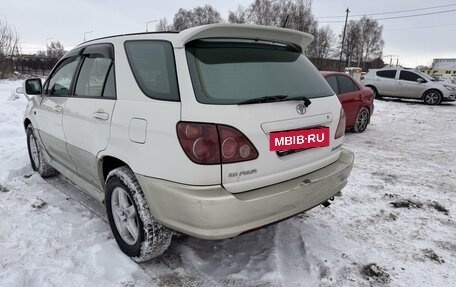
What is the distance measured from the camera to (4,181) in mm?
4270

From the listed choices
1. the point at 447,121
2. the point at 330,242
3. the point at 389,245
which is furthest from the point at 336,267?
the point at 447,121

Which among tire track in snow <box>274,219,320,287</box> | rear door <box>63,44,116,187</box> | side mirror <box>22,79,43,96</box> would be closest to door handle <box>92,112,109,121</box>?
rear door <box>63,44,116,187</box>

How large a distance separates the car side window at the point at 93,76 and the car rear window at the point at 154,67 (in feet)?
1.08

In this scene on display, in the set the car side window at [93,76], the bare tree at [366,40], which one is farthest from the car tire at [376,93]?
the bare tree at [366,40]

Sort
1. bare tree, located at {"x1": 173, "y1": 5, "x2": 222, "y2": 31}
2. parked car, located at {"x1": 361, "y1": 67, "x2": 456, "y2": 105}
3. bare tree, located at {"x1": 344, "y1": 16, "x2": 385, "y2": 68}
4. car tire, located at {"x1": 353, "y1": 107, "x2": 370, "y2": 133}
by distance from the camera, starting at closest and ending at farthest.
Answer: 1. car tire, located at {"x1": 353, "y1": 107, "x2": 370, "y2": 133}
2. parked car, located at {"x1": 361, "y1": 67, "x2": 456, "y2": 105}
3. bare tree, located at {"x1": 173, "y1": 5, "x2": 222, "y2": 31}
4. bare tree, located at {"x1": 344, "y1": 16, "x2": 385, "y2": 68}

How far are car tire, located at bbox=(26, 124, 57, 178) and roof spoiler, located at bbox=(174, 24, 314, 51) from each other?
113 inches

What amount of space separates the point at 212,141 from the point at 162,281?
1.15 meters

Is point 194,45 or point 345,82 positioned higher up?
point 194,45

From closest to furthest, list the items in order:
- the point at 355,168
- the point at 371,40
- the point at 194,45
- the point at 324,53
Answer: the point at 194,45 < the point at 355,168 < the point at 324,53 < the point at 371,40

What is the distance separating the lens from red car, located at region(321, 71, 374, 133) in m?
7.46

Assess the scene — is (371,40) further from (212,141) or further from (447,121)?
(212,141)

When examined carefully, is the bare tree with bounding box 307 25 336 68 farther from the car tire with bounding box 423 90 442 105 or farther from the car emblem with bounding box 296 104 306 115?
the car emblem with bounding box 296 104 306 115

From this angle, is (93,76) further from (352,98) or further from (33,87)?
(352,98)

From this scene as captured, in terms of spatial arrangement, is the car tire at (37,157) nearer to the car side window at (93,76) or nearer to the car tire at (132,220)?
the car side window at (93,76)
